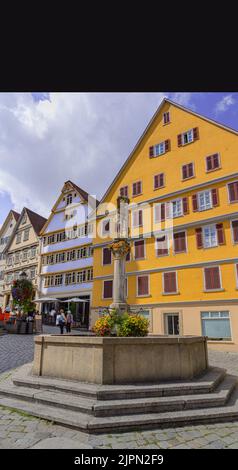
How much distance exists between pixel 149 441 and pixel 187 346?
2.77 metres

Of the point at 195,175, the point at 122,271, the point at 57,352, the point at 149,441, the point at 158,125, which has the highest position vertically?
the point at 158,125

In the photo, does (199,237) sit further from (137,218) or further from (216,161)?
(137,218)

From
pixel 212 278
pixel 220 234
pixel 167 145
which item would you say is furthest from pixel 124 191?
pixel 212 278

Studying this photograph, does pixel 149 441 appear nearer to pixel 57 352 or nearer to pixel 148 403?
pixel 148 403

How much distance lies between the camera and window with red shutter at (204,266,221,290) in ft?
65.2

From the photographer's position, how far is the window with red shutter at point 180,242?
22.0m

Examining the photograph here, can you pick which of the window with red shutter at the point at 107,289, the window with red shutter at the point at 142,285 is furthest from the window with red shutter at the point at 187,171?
the window with red shutter at the point at 107,289

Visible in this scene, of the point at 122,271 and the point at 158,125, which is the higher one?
the point at 158,125

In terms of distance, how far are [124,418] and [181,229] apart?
18234mm

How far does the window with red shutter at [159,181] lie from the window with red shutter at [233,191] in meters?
5.68

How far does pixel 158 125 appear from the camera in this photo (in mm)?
26469

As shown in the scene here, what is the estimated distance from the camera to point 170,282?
72.4ft

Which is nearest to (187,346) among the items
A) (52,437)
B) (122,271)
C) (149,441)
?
(149,441)

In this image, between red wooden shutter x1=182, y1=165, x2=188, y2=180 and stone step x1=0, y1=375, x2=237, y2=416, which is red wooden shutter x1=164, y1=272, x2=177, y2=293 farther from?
stone step x1=0, y1=375, x2=237, y2=416
